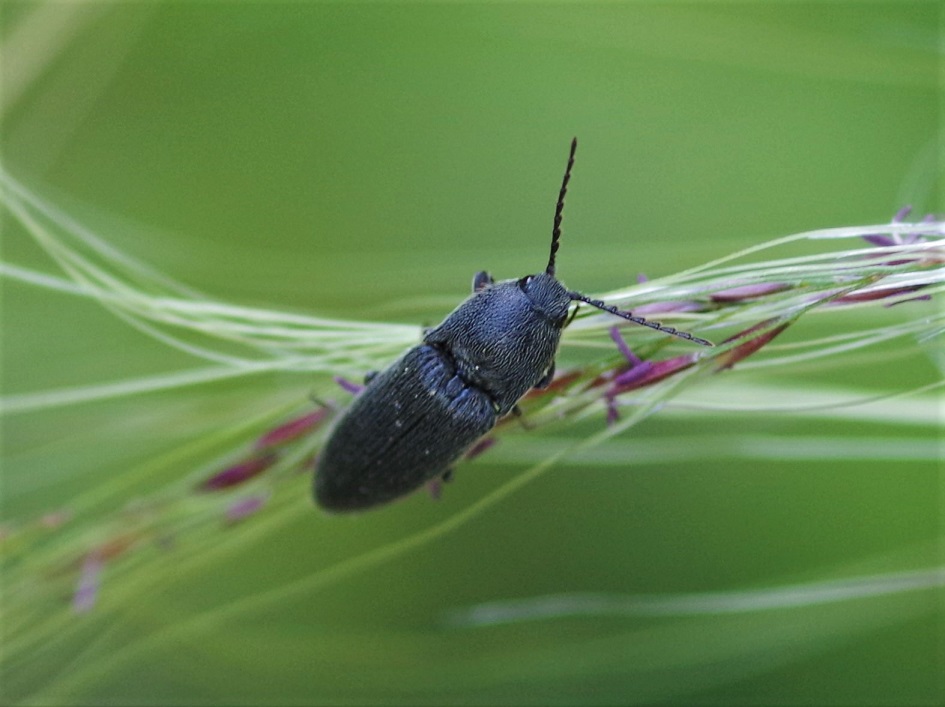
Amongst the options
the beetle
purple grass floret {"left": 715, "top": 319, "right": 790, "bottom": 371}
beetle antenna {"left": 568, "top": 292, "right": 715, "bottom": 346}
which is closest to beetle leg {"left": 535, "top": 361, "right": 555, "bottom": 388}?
the beetle

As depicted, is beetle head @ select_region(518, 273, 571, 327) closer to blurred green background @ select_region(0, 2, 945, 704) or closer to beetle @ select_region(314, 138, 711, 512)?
beetle @ select_region(314, 138, 711, 512)

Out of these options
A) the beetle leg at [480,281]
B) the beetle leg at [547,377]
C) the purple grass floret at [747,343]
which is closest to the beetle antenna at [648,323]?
the purple grass floret at [747,343]

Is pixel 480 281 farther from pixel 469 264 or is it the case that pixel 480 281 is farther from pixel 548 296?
pixel 469 264

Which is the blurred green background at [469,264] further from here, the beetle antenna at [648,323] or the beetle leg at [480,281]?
the beetle antenna at [648,323]

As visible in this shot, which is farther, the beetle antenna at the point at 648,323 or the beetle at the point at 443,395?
the beetle at the point at 443,395

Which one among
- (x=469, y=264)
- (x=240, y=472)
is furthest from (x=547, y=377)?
(x=469, y=264)

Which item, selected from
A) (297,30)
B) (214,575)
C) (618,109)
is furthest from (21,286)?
(618,109)
